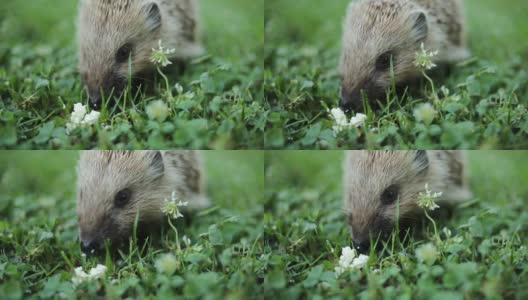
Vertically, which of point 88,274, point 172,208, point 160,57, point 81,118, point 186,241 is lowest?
point 88,274

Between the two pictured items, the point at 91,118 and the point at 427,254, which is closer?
the point at 427,254

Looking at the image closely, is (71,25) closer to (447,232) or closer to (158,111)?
(158,111)

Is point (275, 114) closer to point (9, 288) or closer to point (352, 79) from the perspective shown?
point (352, 79)

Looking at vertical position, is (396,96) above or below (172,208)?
above

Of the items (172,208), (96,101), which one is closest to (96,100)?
(96,101)

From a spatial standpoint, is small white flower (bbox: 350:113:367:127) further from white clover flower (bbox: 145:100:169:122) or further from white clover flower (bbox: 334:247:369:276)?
white clover flower (bbox: 145:100:169:122)

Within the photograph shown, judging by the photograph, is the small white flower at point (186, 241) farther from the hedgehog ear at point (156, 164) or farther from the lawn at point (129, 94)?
the lawn at point (129, 94)

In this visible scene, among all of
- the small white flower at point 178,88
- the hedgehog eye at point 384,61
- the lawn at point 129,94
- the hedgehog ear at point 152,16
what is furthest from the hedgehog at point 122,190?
the hedgehog eye at point 384,61
